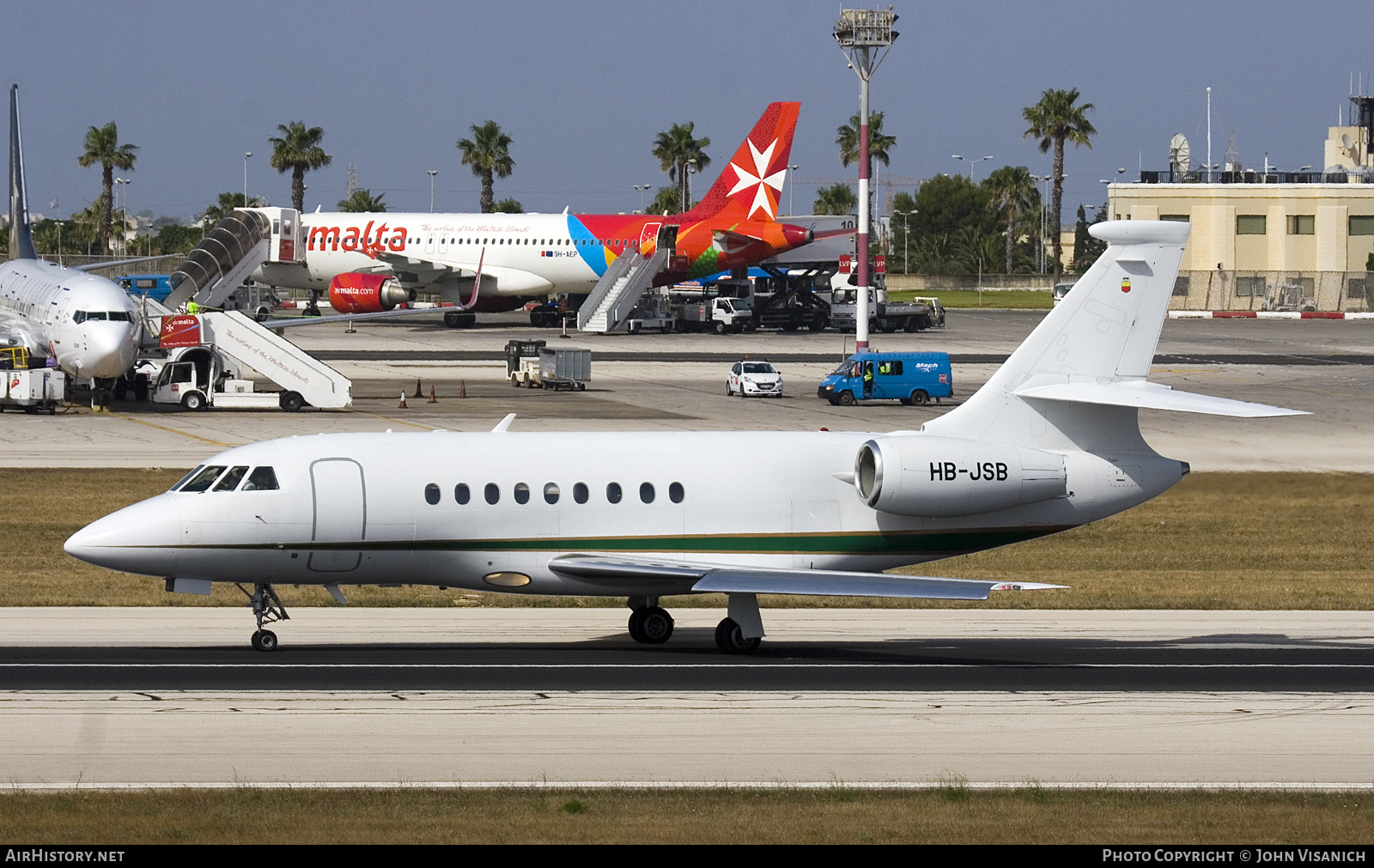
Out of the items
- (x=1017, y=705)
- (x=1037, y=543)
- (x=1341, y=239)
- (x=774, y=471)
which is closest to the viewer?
(x=1017, y=705)

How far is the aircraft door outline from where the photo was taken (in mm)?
23859

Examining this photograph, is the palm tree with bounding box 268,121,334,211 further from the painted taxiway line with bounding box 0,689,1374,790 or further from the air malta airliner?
the painted taxiway line with bounding box 0,689,1374,790

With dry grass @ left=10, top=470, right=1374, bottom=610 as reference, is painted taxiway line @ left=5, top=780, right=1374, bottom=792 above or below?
below

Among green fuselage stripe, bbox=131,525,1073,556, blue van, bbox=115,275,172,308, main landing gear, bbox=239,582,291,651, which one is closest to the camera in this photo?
green fuselage stripe, bbox=131,525,1073,556

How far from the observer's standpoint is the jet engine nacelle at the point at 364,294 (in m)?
104

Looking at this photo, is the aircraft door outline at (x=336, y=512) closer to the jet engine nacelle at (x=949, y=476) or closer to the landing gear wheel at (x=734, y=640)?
the landing gear wheel at (x=734, y=640)

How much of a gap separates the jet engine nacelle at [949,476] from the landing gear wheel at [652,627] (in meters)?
3.54

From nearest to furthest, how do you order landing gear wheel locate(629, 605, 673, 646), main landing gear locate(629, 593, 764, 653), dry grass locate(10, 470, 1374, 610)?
main landing gear locate(629, 593, 764, 653), landing gear wheel locate(629, 605, 673, 646), dry grass locate(10, 470, 1374, 610)

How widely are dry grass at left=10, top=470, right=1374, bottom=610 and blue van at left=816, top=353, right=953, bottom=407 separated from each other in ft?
86.3

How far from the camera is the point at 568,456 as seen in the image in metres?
25.2

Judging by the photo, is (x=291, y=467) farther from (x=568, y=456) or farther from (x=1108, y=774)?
(x=1108, y=774)

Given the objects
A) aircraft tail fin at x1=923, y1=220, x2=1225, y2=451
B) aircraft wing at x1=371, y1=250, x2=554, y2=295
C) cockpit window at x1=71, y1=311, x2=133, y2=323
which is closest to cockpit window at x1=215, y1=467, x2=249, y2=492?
aircraft tail fin at x1=923, y1=220, x2=1225, y2=451
